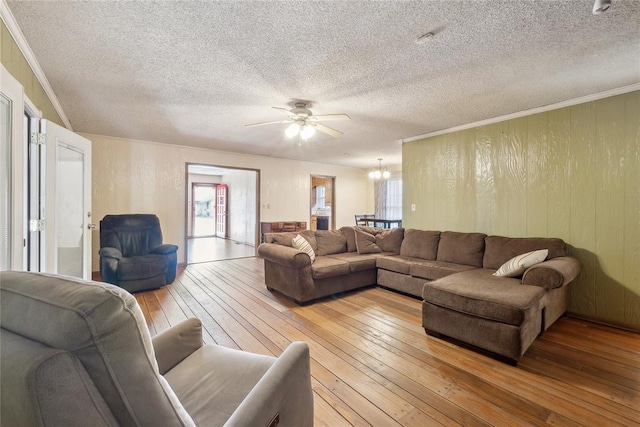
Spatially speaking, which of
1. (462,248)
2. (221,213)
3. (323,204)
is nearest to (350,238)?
(462,248)

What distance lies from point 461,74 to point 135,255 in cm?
499

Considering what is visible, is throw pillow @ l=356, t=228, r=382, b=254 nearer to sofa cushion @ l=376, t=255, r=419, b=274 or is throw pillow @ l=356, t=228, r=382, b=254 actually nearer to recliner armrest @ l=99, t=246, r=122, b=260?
sofa cushion @ l=376, t=255, r=419, b=274

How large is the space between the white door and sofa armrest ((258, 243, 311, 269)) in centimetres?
207

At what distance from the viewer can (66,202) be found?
2924 mm

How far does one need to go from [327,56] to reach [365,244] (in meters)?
2.92

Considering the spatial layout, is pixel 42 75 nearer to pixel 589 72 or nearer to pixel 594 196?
pixel 589 72

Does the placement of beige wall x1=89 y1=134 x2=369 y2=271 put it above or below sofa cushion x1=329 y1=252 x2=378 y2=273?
above

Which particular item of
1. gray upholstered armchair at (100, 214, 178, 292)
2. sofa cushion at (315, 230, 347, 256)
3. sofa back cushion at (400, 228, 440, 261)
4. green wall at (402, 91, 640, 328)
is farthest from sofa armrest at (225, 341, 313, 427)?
gray upholstered armchair at (100, 214, 178, 292)

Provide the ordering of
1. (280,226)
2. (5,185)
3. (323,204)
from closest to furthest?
(5,185), (280,226), (323,204)

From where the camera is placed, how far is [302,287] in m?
3.38

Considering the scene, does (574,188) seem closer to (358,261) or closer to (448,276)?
(448,276)

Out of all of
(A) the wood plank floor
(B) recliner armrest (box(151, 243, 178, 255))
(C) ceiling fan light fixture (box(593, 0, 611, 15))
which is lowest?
(A) the wood plank floor

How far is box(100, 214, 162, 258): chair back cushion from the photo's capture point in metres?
4.25

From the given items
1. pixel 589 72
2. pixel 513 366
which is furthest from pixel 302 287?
pixel 589 72
